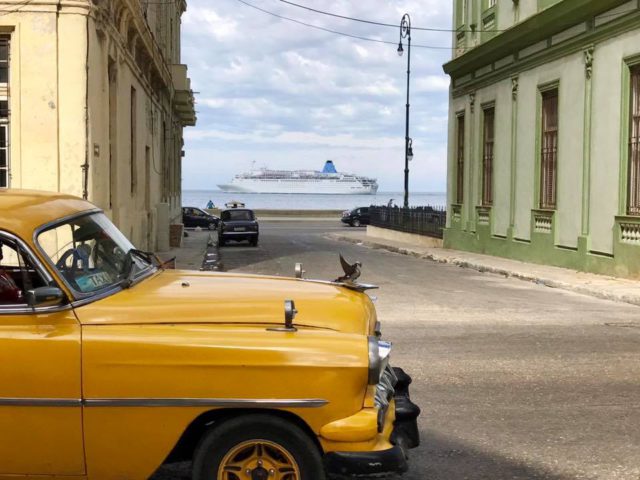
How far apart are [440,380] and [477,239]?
17.6 metres

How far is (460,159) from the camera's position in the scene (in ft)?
86.7

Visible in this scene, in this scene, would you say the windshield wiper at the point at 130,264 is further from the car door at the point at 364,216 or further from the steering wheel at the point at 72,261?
the car door at the point at 364,216

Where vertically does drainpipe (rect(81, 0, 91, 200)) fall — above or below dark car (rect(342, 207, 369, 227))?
above

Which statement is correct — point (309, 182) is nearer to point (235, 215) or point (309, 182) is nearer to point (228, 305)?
point (235, 215)

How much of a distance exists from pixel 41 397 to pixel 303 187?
147059 millimetres

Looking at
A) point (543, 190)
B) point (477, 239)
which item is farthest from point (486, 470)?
point (477, 239)

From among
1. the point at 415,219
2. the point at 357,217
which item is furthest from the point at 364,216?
the point at 415,219

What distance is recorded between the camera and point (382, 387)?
Result: 3.88 m

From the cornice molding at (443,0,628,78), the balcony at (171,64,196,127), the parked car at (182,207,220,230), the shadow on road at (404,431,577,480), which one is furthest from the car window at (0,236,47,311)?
the parked car at (182,207,220,230)

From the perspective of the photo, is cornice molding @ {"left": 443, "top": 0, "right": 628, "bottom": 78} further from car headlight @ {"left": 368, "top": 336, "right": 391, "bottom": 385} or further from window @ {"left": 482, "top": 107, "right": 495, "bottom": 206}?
car headlight @ {"left": 368, "top": 336, "right": 391, "bottom": 385}

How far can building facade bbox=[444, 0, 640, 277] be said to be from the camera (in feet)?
51.8

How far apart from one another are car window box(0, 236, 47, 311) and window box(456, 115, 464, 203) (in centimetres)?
2301

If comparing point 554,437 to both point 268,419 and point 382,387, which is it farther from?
point 268,419

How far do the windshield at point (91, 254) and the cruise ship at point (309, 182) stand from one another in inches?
5558
